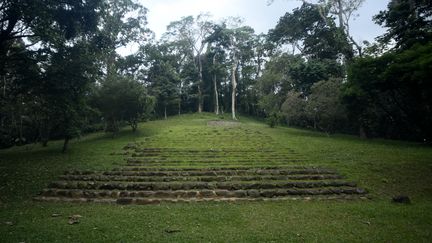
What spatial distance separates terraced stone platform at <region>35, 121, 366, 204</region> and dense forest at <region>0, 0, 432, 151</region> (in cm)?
514

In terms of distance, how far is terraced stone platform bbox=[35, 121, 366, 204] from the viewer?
10.4 metres

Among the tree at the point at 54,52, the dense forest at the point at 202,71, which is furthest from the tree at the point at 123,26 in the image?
the tree at the point at 54,52

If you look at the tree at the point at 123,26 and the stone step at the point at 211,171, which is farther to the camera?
the tree at the point at 123,26

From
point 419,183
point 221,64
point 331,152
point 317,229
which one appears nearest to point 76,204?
point 317,229

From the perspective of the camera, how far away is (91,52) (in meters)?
15.9

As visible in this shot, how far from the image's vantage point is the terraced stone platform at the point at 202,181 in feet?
34.0

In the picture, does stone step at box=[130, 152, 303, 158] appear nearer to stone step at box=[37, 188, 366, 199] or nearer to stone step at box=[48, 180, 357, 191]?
stone step at box=[48, 180, 357, 191]

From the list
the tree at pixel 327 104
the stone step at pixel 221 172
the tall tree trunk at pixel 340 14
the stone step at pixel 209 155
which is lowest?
the stone step at pixel 221 172

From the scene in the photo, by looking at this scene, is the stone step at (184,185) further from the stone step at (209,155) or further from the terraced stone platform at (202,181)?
the stone step at (209,155)

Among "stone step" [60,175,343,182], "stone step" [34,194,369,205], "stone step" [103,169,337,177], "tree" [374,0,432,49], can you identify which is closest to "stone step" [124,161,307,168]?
"stone step" [103,169,337,177]

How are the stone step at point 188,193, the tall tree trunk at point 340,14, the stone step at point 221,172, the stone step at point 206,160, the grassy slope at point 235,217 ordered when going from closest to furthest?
the grassy slope at point 235,217 < the stone step at point 188,193 < the stone step at point 221,172 < the stone step at point 206,160 < the tall tree trunk at point 340,14

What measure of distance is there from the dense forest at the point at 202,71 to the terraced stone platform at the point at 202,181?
16.9 feet

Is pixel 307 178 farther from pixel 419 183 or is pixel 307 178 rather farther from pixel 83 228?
pixel 83 228

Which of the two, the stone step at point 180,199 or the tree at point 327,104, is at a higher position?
the tree at point 327,104
